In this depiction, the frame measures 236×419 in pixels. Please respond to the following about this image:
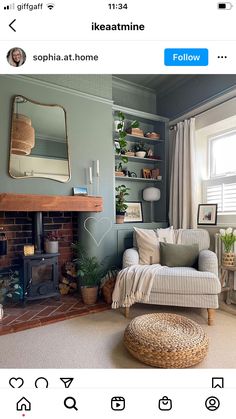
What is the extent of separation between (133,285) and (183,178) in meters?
1.45

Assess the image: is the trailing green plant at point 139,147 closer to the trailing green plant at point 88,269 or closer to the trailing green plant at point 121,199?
the trailing green plant at point 121,199

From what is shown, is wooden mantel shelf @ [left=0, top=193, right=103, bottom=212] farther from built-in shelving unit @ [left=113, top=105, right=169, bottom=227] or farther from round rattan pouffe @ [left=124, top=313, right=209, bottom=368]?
round rattan pouffe @ [left=124, top=313, right=209, bottom=368]

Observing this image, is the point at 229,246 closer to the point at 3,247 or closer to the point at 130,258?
the point at 130,258

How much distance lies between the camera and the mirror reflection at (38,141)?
202 centimetres

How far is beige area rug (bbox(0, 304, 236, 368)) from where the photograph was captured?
4.07 feet

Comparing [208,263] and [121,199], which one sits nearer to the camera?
[208,263]

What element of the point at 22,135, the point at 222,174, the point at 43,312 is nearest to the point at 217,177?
the point at 222,174

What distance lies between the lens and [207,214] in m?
2.46

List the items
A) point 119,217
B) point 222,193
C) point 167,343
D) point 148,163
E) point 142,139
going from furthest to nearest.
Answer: point 148,163 < point 142,139 < point 119,217 < point 222,193 < point 167,343

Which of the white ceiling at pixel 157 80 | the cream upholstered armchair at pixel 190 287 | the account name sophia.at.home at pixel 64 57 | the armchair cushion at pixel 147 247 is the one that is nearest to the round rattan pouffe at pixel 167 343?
the cream upholstered armchair at pixel 190 287

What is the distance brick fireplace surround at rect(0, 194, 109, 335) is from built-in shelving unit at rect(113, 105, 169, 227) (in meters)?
0.83
